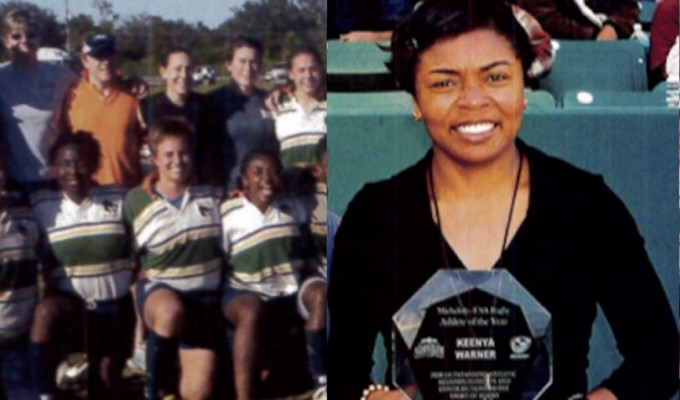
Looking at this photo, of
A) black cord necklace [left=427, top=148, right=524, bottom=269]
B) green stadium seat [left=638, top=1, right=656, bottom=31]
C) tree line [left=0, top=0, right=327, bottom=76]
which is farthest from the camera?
green stadium seat [left=638, top=1, right=656, bottom=31]

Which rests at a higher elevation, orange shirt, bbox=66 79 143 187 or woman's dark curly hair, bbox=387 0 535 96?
woman's dark curly hair, bbox=387 0 535 96

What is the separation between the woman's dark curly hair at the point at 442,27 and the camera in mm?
4465

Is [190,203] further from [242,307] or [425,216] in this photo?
[425,216]

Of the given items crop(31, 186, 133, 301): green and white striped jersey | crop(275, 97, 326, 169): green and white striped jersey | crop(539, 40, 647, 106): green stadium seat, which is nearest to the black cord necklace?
crop(539, 40, 647, 106): green stadium seat

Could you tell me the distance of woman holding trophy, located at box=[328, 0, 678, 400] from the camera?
446 cm

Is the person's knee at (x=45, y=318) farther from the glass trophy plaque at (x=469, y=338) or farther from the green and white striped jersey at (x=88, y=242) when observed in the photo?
the glass trophy plaque at (x=469, y=338)

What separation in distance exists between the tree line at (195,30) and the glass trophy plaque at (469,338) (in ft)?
2.90

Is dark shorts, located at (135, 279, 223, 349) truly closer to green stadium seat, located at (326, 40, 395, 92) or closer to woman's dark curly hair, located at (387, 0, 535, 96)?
green stadium seat, located at (326, 40, 395, 92)

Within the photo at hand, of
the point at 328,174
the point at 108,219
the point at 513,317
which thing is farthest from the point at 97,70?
the point at 513,317

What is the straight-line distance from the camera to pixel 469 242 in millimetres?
4480

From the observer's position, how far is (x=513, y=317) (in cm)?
448

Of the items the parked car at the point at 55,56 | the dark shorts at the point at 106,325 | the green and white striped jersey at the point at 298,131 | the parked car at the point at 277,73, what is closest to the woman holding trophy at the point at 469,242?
the green and white striped jersey at the point at 298,131

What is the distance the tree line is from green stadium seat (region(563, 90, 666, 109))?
2.68 ft

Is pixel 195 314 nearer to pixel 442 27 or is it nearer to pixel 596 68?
pixel 442 27
